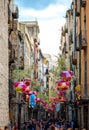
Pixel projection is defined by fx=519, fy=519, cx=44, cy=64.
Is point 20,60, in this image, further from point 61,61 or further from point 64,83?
point 64,83

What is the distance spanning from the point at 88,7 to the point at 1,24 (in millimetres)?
6490

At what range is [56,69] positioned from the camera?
202 ft

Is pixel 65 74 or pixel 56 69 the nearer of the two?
pixel 65 74

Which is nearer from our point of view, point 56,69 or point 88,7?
point 88,7

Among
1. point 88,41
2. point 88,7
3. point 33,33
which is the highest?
point 88,7

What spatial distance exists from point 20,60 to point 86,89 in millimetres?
26047

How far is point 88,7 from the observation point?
32500 mm

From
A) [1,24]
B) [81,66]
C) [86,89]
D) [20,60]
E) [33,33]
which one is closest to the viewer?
[1,24]

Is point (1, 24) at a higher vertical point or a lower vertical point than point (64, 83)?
higher

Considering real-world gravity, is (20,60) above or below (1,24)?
below

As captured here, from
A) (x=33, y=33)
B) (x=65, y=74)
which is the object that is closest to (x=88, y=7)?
(x=65, y=74)

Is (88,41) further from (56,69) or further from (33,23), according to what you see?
(33,23)

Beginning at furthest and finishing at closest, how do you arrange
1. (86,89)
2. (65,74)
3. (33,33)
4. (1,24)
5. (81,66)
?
(33,33), (81,66), (86,89), (65,74), (1,24)

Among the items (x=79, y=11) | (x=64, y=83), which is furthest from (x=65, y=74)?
(x=79, y=11)
